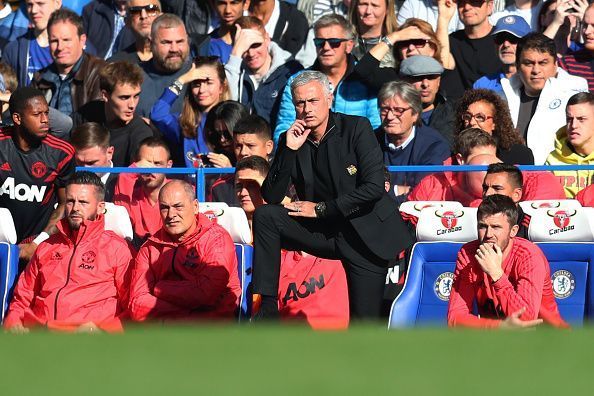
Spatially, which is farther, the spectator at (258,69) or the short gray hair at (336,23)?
the spectator at (258,69)

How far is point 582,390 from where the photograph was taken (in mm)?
3158

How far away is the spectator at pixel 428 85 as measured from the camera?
10.3 metres

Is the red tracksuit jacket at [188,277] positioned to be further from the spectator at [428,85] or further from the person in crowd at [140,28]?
the person in crowd at [140,28]

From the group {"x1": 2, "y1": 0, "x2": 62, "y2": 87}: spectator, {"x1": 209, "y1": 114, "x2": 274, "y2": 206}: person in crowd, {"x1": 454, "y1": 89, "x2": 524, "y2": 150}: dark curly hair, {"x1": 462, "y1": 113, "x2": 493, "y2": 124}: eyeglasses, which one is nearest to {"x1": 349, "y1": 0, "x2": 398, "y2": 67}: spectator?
{"x1": 454, "y1": 89, "x2": 524, "y2": 150}: dark curly hair

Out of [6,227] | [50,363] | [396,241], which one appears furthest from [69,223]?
[50,363]

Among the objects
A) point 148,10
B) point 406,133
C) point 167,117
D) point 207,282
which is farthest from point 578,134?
point 148,10

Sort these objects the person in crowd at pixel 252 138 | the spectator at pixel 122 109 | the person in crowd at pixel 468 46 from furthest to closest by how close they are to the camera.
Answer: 1. the person in crowd at pixel 468 46
2. the spectator at pixel 122 109
3. the person in crowd at pixel 252 138

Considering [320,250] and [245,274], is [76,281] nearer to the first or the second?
[245,274]

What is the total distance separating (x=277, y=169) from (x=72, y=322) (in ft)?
6.32

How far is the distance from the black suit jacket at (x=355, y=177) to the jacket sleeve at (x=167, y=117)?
11.5ft

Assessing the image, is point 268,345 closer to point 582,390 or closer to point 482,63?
point 582,390

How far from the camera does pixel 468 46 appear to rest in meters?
11.0

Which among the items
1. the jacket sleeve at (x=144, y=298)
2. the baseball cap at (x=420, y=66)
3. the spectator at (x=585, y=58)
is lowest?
the jacket sleeve at (x=144, y=298)

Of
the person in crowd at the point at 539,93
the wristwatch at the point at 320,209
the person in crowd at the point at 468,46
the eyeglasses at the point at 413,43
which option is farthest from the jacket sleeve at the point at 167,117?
the wristwatch at the point at 320,209
